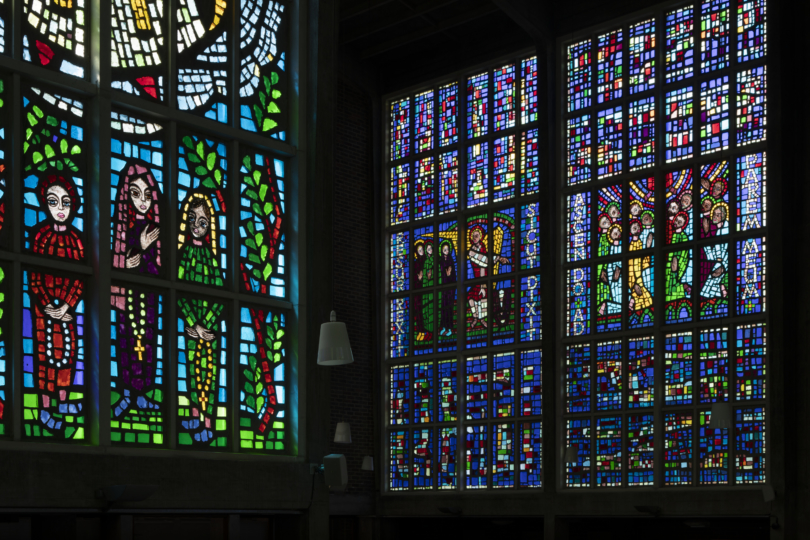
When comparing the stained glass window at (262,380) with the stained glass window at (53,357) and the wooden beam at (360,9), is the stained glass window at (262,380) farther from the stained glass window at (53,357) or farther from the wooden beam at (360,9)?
the wooden beam at (360,9)

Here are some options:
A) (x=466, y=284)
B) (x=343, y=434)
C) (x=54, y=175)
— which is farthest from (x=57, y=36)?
(x=466, y=284)

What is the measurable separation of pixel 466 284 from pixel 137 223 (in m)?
9.17

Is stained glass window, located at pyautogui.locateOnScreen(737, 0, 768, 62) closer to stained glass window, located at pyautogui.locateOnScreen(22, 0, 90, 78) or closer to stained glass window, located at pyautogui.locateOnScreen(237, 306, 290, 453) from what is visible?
stained glass window, located at pyautogui.locateOnScreen(237, 306, 290, 453)

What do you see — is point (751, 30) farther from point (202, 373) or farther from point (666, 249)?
point (202, 373)

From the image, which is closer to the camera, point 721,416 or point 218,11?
point 218,11

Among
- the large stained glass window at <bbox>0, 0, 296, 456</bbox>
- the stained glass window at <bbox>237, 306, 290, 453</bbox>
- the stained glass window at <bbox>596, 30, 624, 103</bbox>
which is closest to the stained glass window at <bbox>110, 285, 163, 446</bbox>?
the large stained glass window at <bbox>0, 0, 296, 456</bbox>

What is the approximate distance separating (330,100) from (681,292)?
682cm

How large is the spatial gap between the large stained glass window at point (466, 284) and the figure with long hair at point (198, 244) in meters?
8.08

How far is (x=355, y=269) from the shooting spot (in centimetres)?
1841

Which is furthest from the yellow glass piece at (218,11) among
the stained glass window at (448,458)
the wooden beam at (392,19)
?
the stained glass window at (448,458)

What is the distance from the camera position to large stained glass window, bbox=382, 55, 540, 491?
16.6 metres

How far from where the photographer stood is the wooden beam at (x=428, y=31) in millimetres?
17281

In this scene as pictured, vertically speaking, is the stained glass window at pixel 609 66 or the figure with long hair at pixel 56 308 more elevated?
the stained glass window at pixel 609 66

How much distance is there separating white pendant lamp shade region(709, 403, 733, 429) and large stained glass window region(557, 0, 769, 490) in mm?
728
